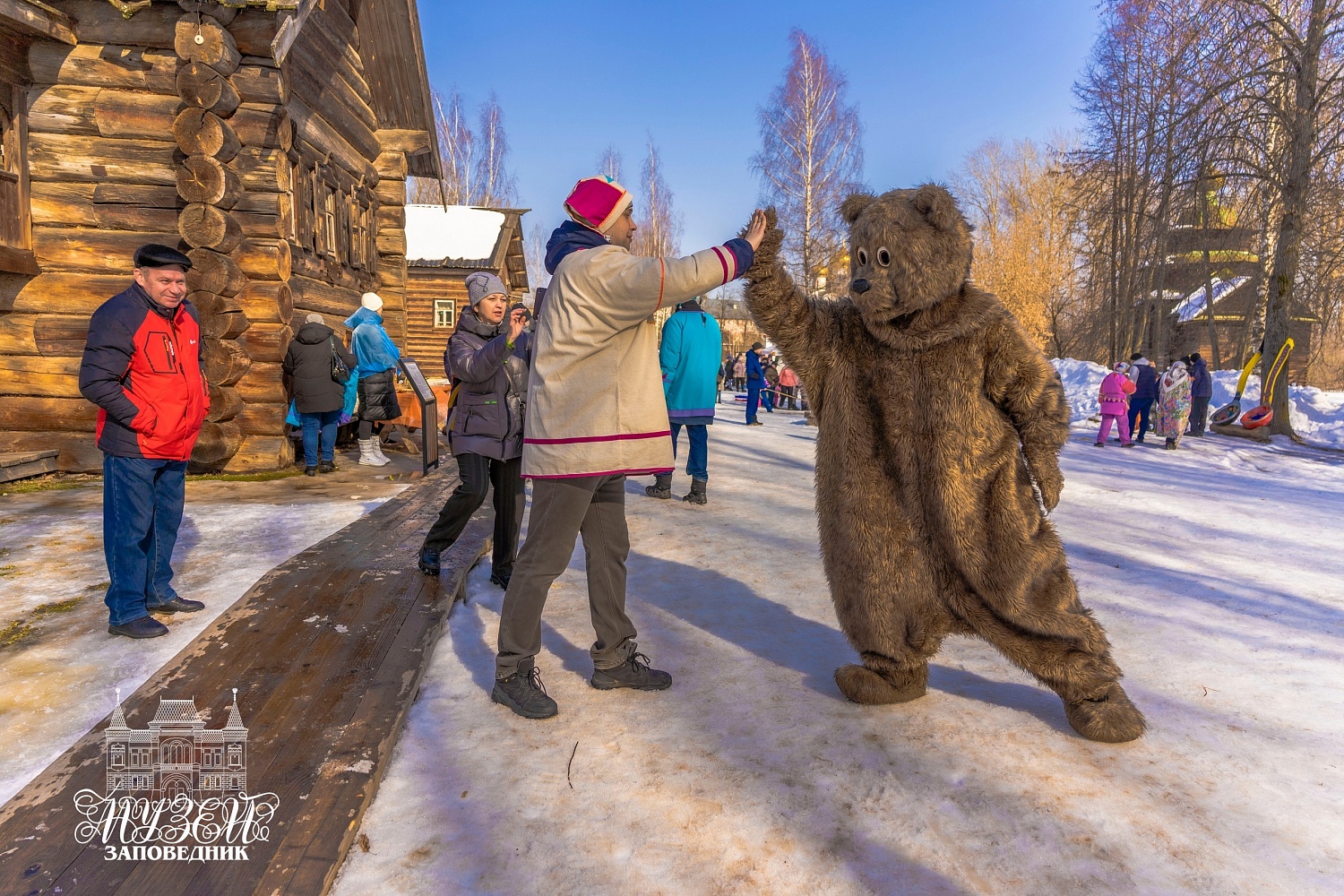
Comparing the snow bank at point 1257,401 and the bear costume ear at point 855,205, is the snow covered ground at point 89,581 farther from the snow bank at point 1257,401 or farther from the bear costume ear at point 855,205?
the snow bank at point 1257,401

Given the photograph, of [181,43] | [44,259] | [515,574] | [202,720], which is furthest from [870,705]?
[44,259]

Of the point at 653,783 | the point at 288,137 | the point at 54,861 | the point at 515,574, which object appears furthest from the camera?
the point at 288,137

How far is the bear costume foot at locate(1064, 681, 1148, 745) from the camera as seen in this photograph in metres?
2.62

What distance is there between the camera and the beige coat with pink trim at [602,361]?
8.32 ft

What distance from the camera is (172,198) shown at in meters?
7.25

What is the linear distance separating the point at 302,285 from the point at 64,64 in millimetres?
Answer: 2730

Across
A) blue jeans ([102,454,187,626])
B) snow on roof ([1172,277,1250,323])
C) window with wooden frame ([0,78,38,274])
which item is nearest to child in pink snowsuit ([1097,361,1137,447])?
blue jeans ([102,454,187,626])

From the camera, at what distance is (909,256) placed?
2609 mm

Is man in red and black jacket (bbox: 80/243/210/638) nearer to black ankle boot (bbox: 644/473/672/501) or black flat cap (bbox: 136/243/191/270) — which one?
black flat cap (bbox: 136/243/191/270)

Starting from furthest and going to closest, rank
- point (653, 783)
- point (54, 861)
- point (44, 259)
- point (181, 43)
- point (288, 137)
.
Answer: point (288, 137), point (44, 259), point (181, 43), point (653, 783), point (54, 861)

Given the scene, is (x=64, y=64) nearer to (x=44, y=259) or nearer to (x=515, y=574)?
(x=44, y=259)

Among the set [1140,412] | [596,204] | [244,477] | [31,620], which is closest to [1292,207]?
[1140,412]

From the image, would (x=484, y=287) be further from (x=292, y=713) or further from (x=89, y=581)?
(x=89, y=581)

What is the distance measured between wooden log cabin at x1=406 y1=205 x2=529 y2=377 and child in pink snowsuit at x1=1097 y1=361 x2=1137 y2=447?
1306cm
